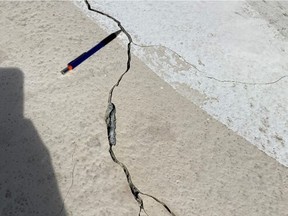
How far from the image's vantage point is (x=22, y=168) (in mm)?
2262

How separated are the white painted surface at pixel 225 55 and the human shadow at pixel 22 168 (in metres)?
1.01

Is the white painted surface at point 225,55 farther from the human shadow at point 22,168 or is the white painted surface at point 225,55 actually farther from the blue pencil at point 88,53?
the human shadow at point 22,168

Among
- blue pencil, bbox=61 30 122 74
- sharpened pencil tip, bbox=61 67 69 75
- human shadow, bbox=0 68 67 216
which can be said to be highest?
blue pencil, bbox=61 30 122 74

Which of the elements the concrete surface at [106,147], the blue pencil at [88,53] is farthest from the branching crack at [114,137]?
the blue pencil at [88,53]

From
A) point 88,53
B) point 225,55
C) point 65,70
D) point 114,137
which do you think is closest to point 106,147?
point 114,137

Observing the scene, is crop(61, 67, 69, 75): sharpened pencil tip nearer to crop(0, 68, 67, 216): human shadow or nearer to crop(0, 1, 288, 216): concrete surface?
crop(0, 1, 288, 216): concrete surface

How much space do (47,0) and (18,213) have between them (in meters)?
1.85

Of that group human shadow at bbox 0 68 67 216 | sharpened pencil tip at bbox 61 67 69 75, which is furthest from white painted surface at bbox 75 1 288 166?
human shadow at bbox 0 68 67 216

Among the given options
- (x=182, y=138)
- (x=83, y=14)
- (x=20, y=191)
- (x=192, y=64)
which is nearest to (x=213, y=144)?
(x=182, y=138)

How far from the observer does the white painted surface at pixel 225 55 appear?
2.77 meters

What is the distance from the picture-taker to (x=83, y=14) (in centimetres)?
325

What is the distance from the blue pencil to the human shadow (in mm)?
372

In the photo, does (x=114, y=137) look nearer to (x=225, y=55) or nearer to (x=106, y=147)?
(x=106, y=147)

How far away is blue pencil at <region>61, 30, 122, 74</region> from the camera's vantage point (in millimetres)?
2789
